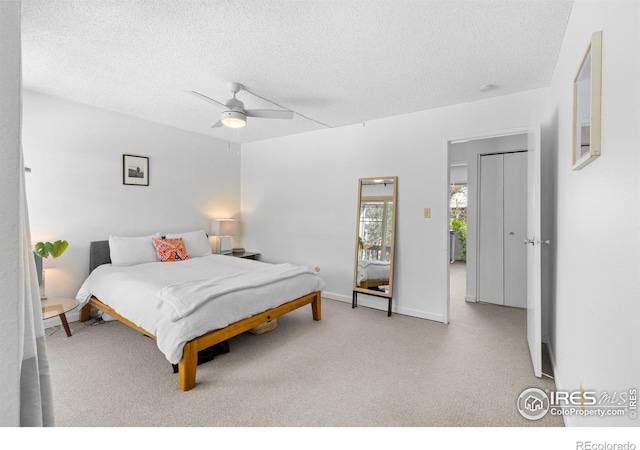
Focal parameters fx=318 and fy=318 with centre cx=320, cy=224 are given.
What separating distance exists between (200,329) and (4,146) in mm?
1955

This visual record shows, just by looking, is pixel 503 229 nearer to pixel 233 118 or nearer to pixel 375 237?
pixel 375 237

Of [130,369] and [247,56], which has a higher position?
[247,56]

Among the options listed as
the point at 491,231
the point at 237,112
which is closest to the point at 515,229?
the point at 491,231

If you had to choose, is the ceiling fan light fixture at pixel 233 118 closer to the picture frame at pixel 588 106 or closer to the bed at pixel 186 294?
the bed at pixel 186 294

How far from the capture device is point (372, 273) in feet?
13.4

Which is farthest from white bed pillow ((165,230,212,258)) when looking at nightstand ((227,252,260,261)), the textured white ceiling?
the textured white ceiling

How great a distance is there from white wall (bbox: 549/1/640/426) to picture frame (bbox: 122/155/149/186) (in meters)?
4.49

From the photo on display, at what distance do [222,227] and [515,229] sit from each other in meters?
4.13

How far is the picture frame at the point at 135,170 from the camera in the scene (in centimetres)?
405

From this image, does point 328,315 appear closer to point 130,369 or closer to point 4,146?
point 130,369

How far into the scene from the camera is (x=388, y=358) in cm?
270

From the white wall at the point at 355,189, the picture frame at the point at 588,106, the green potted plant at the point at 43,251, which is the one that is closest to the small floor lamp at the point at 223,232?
the white wall at the point at 355,189

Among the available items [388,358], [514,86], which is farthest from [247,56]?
[388,358]

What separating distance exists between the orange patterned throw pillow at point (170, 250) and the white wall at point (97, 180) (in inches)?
17.7
